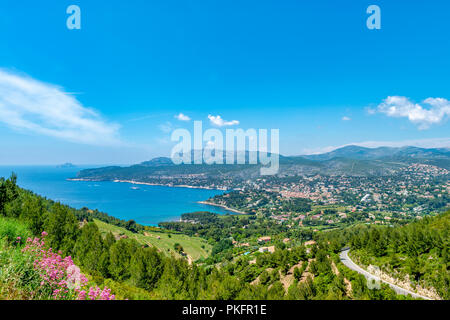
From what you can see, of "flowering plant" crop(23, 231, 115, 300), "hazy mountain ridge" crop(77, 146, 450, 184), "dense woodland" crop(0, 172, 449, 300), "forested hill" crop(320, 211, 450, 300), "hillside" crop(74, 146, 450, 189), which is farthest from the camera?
"hazy mountain ridge" crop(77, 146, 450, 184)

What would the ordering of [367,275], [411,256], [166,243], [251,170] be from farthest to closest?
[251,170]
[166,243]
[411,256]
[367,275]

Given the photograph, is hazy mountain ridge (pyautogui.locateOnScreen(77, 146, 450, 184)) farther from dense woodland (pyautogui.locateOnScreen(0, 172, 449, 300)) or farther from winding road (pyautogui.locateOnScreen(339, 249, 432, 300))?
dense woodland (pyautogui.locateOnScreen(0, 172, 449, 300))

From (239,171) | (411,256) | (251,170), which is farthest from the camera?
(239,171)

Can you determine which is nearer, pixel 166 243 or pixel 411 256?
pixel 411 256

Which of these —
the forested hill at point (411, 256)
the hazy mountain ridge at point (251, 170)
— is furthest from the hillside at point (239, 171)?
the forested hill at point (411, 256)

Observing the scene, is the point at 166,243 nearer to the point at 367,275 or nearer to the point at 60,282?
the point at 367,275

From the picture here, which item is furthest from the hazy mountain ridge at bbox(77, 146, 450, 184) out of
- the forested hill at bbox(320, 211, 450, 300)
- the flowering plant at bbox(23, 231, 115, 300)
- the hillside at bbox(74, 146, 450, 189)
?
the flowering plant at bbox(23, 231, 115, 300)

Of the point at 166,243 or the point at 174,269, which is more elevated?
the point at 174,269

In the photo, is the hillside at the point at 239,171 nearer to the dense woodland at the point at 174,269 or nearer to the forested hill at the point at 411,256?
the forested hill at the point at 411,256

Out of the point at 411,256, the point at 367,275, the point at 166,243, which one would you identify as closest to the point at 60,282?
the point at 367,275
